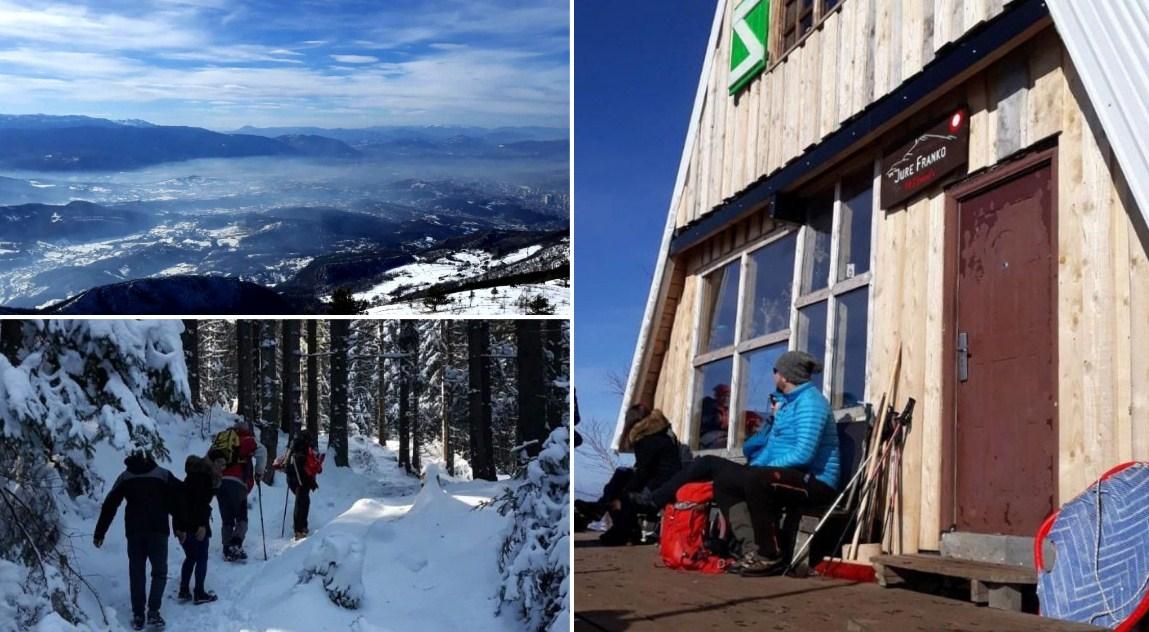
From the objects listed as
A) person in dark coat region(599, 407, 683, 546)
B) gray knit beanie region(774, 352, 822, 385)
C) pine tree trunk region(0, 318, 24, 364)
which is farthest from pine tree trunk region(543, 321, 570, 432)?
pine tree trunk region(0, 318, 24, 364)

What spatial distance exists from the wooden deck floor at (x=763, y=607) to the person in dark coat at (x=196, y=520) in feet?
5.01

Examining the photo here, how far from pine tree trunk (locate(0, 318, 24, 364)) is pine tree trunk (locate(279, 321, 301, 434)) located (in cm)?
99

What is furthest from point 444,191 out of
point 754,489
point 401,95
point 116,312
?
point 754,489

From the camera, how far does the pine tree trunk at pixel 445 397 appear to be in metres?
4.50

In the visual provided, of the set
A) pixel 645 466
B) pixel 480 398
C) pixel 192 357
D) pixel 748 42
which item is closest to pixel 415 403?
pixel 480 398

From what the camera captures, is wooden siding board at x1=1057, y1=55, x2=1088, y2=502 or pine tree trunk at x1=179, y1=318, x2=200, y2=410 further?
pine tree trunk at x1=179, y1=318, x2=200, y2=410

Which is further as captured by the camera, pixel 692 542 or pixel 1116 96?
pixel 692 542

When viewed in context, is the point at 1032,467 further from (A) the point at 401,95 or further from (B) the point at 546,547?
(A) the point at 401,95

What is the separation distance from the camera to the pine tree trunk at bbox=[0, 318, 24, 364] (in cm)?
423

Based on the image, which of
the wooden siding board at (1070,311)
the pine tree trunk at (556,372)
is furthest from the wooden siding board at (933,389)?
the pine tree trunk at (556,372)

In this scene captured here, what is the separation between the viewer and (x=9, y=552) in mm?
4148

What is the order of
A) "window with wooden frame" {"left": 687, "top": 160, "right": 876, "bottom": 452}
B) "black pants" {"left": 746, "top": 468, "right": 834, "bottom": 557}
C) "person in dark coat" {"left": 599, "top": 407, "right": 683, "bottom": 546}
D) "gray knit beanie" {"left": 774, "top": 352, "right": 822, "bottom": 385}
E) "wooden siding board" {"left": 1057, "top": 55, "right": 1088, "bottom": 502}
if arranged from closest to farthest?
"wooden siding board" {"left": 1057, "top": 55, "right": 1088, "bottom": 502} → "black pants" {"left": 746, "top": 468, "right": 834, "bottom": 557} → "gray knit beanie" {"left": 774, "top": 352, "right": 822, "bottom": 385} → "window with wooden frame" {"left": 687, "top": 160, "right": 876, "bottom": 452} → "person in dark coat" {"left": 599, "top": 407, "right": 683, "bottom": 546}

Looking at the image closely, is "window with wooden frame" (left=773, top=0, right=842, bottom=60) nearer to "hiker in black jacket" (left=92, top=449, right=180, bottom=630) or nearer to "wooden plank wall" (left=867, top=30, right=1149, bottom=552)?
"wooden plank wall" (left=867, top=30, right=1149, bottom=552)

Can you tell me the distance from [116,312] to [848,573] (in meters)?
3.12
